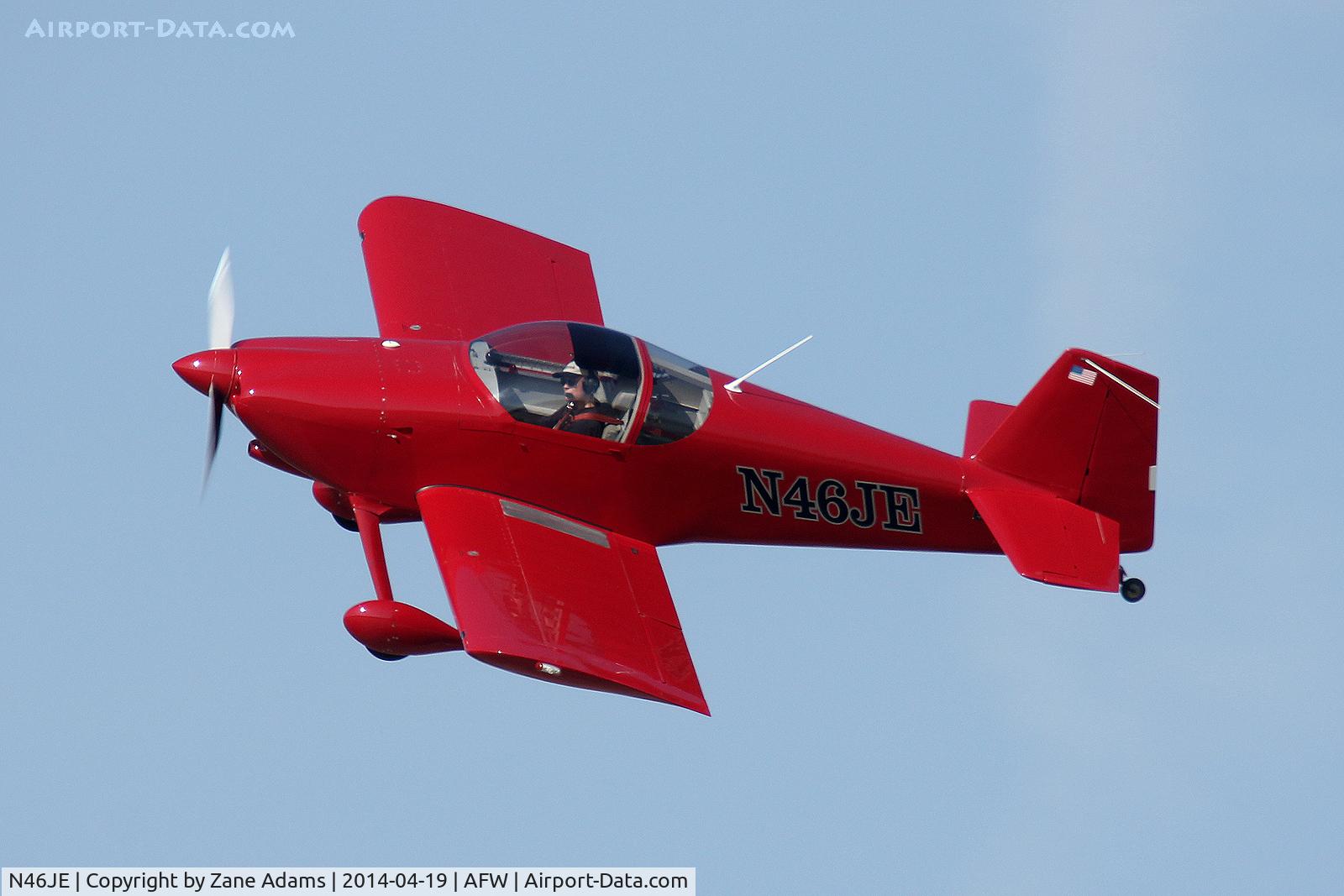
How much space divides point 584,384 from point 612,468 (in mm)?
767

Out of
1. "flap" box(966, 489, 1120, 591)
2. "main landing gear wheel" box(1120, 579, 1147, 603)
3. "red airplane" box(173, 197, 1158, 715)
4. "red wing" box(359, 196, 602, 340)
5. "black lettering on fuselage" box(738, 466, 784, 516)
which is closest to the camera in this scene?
"red airplane" box(173, 197, 1158, 715)

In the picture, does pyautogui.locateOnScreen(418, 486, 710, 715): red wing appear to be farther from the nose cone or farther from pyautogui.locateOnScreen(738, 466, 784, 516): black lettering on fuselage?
the nose cone

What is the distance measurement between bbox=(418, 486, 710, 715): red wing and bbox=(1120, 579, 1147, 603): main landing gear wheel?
4.31 meters

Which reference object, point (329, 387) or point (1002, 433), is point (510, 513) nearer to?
point (329, 387)

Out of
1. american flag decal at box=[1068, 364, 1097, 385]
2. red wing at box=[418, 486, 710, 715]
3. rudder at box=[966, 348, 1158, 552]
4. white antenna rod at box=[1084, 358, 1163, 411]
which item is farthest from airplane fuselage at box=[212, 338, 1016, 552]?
white antenna rod at box=[1084, 358, 1163, 411]

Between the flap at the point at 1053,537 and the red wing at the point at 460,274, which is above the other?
the red wing at the point at 460,274

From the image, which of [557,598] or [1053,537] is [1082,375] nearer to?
[1053,537]

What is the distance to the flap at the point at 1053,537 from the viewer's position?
20.4 m

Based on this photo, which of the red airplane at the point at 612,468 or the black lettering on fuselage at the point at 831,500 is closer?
the red airplane at the point at 612,468

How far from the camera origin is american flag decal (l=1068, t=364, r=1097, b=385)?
21.0 meters

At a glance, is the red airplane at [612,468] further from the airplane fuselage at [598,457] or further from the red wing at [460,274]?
the red wing at [460,274]

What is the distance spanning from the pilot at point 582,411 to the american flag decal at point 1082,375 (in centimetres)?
413

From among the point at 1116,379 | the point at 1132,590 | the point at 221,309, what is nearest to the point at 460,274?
the point at 221,309

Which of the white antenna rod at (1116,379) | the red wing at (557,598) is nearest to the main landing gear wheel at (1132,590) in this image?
the white antenna rod at (1116,379)
